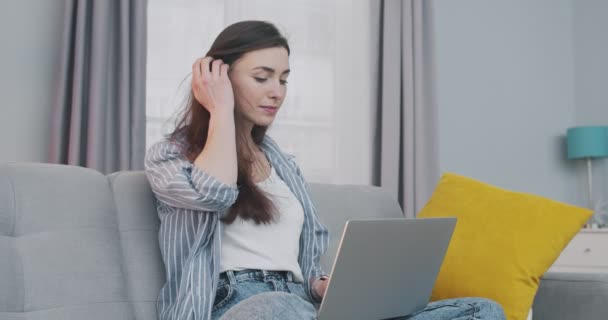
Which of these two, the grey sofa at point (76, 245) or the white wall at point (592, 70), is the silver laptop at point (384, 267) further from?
the white wall at point (592, 70)

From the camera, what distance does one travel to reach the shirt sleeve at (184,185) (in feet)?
4.67

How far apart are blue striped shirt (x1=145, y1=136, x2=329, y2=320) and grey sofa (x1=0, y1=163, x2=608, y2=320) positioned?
0.08 metres

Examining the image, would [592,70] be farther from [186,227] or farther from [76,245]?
[76,245]

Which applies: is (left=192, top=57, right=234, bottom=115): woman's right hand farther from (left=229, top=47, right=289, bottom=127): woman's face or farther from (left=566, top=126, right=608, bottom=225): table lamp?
(left=566, top=126, right=608, bottom=225): table lamp

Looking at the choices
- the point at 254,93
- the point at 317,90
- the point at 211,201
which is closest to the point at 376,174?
the point at 317,90

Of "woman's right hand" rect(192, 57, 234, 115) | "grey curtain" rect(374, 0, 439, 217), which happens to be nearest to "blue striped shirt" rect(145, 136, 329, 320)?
"woman's right hand" rect(192, 57, 234, 115)

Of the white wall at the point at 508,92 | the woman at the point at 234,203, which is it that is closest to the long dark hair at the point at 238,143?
the woman at the point at 234,203

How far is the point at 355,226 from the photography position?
3.98ft

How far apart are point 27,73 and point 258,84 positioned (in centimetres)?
163

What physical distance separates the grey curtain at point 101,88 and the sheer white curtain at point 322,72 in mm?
389

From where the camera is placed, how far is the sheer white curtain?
3.47 meters

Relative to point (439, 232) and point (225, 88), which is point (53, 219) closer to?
point (225, 88)

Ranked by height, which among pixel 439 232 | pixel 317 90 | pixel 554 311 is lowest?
pixel 554 311

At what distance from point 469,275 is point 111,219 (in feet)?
3.15
